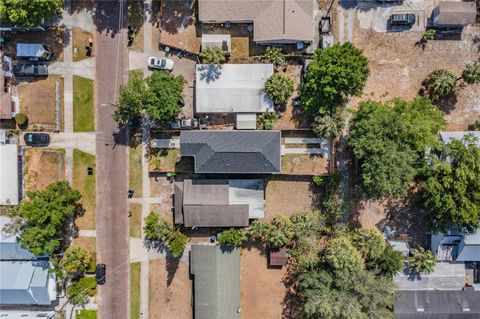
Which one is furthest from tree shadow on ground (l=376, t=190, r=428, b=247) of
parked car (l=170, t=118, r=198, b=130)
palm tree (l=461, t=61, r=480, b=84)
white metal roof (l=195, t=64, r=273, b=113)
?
parked car (l=170, t=118, r=198, b=130)

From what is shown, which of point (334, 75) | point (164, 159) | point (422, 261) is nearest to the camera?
point (334, 75)

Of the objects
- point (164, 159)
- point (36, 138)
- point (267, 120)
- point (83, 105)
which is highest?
point (83, 105)

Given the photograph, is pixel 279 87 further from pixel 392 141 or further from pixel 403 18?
pixel 403 18

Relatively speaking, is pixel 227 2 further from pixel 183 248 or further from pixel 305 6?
pixel 183 248

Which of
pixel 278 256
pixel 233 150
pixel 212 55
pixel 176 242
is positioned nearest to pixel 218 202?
pixel 233 150

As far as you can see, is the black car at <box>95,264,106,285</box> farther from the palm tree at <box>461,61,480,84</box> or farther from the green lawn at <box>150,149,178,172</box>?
the palm tree at <box>461,61,480,84</box>

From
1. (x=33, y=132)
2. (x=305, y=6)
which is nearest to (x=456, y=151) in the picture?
(x=305, y=6)
